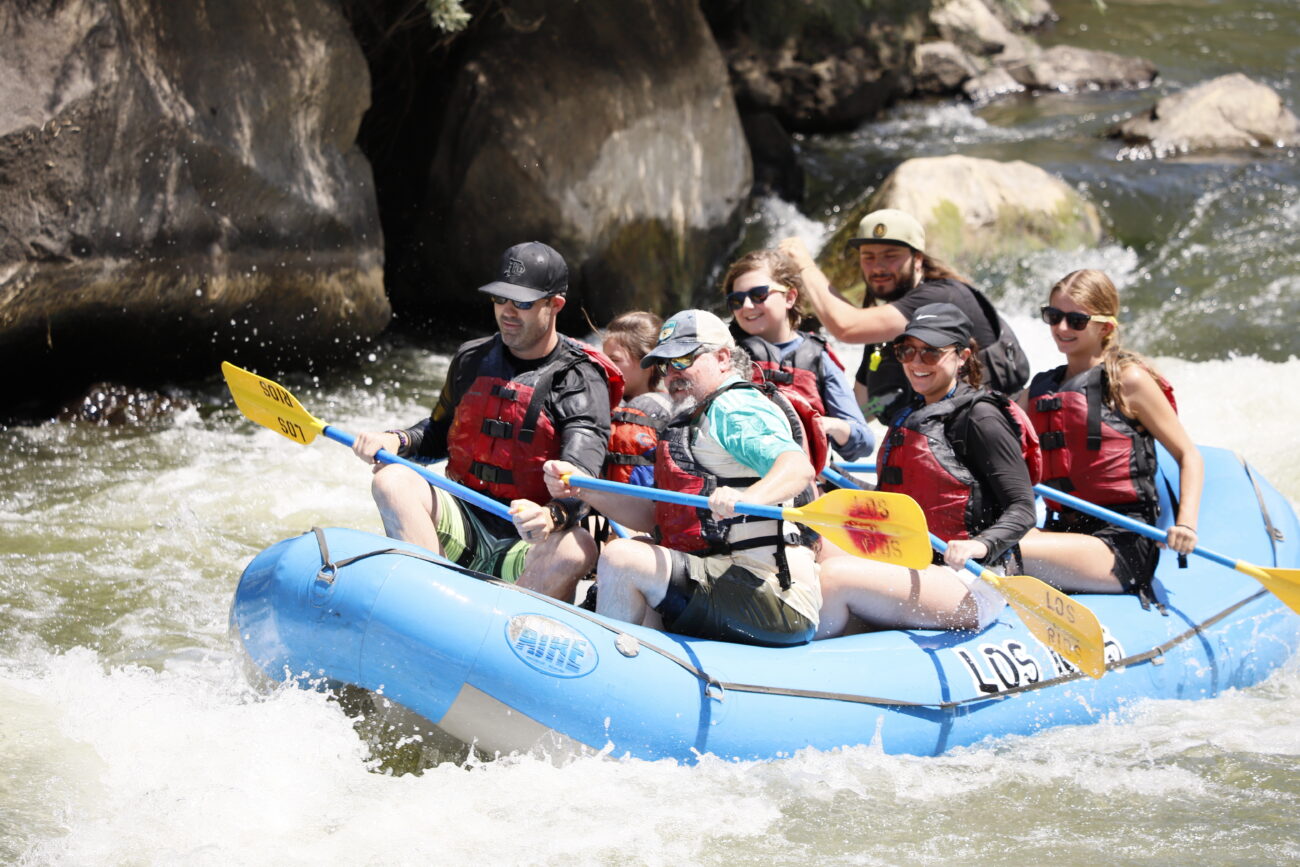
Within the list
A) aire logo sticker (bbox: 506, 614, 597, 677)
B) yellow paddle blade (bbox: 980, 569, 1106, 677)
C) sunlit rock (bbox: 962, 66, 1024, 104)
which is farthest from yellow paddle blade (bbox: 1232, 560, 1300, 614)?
sunlit rock (bbox: 962, 66, 1024, 104)

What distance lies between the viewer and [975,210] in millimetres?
8734

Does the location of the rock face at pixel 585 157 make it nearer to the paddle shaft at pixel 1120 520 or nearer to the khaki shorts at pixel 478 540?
the khaki shorts at pixel 478 540

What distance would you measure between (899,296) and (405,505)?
1.84 metres

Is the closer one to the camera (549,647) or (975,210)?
(549,647)

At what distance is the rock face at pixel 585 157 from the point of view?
27.4 ft

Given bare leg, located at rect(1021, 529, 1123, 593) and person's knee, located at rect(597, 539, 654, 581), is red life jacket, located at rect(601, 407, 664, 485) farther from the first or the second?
bare leg, located at rect(1021, 529, 1123, 593)

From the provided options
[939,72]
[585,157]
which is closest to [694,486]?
[585,157]

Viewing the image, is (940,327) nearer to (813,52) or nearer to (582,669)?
(582,669)

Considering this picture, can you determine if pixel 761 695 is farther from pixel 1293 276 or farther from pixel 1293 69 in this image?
pixel 1293 69

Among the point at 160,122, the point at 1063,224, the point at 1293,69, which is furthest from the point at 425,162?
the point at 1293,69

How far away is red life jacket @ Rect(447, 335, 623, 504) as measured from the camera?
3.80 meters

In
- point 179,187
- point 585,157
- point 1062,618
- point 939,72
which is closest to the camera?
point 1062,618

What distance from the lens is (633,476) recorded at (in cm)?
387

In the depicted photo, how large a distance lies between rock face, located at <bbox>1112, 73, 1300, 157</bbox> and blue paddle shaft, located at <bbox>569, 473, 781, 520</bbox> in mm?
8411
